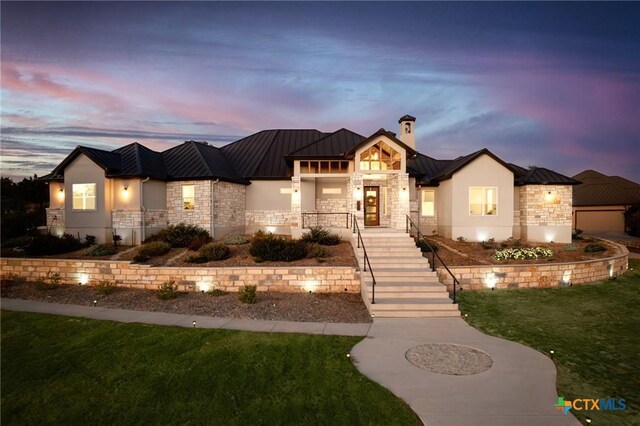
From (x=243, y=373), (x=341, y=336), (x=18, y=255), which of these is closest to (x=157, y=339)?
(x=243, y=373)

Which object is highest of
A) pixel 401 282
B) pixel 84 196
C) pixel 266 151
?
pixel 266 151

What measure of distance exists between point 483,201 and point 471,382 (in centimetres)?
1566

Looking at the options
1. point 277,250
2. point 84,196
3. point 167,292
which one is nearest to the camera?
point 167,292

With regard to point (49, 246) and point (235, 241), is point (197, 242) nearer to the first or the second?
point (235, 241)

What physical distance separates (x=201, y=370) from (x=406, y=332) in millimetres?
4967

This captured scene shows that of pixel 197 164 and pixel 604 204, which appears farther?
pixel 604 204

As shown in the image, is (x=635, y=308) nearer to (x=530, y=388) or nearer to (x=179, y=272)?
(x=530, y=388)

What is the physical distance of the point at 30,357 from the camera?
6.82m

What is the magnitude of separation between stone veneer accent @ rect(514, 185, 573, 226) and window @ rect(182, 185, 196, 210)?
20.2 meters

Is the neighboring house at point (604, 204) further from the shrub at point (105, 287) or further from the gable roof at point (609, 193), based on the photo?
the shrub at point (105, 287)

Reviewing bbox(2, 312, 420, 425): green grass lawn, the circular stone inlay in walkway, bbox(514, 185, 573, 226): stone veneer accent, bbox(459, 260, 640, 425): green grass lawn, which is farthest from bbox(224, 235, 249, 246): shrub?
bbox(514, 185, 573, 226): stone veneer accent

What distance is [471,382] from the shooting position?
222 inches

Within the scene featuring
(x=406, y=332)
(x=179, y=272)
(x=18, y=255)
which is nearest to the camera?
(x=406, y=332)

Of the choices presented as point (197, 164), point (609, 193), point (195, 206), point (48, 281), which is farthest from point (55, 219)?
point (609, 193)
